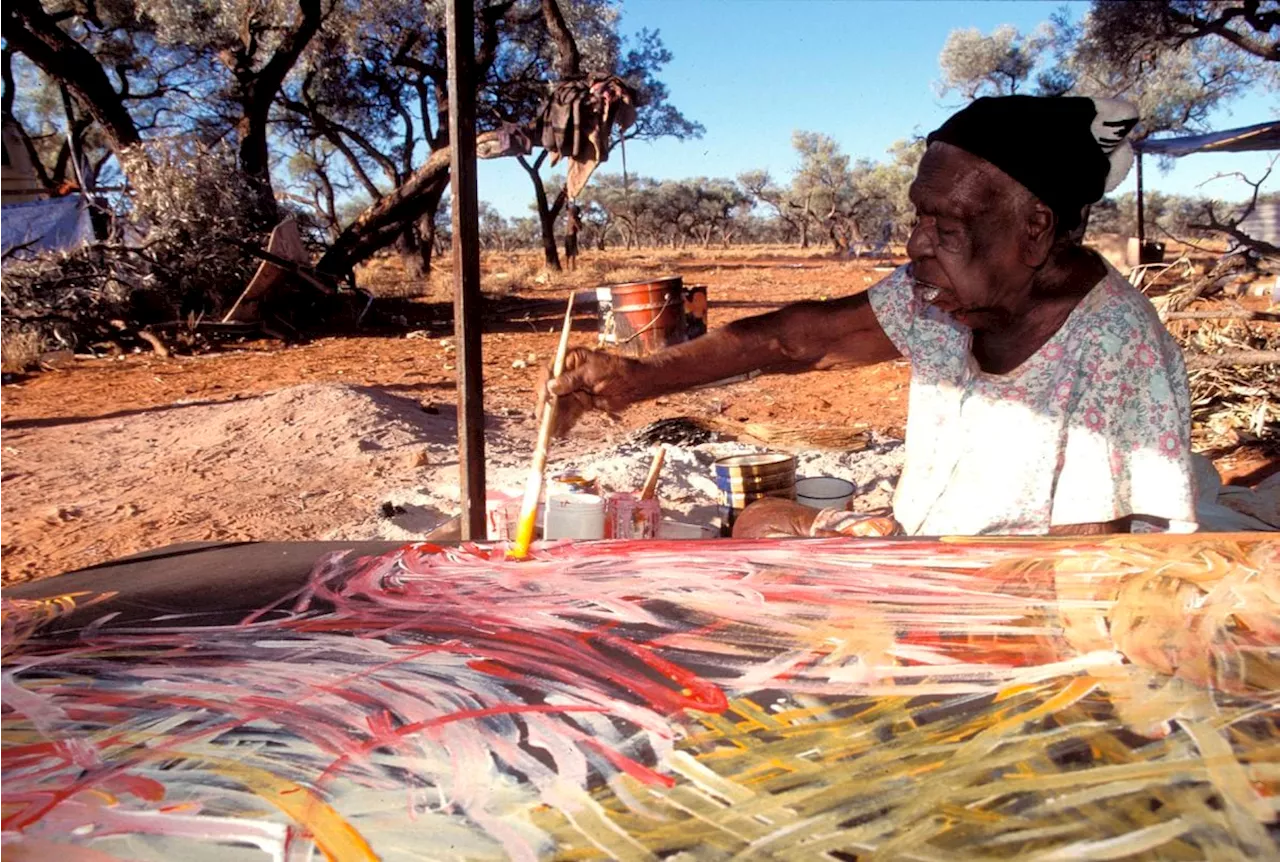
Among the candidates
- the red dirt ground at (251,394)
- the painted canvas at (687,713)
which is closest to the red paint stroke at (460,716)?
the painted canvas at (687,713)

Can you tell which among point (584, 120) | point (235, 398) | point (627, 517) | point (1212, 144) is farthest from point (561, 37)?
point (1212, 144)

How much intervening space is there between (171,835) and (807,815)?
629mm

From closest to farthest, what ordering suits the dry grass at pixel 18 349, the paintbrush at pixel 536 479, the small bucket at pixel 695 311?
the paintbrush at pixel 536 479 → the small bucket at pixel 695 311 → the dry grass at pixel 18 349

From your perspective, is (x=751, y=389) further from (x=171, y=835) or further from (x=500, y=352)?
(x=171, y=835)

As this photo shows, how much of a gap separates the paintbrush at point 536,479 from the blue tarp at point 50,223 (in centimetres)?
990

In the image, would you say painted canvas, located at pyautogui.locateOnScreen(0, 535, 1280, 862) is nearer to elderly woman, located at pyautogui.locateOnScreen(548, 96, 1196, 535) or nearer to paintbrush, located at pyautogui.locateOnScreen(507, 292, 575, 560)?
paintbrush, located at pyautogui.locateOnScreen(507, 292, 575, 560)

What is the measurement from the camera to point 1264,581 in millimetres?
1426

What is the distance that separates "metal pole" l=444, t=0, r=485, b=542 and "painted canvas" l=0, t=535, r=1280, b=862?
38.2 inches

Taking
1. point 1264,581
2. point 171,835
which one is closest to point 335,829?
point 171,835

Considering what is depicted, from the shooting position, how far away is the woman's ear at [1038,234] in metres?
1.87

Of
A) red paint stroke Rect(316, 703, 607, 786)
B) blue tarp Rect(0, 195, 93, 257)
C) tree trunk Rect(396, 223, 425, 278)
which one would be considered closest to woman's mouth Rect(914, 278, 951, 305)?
red paint stroke Rect(316, 703, 607, 786)

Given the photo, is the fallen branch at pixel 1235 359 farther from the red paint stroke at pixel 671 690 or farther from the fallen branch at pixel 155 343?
the fallen branch at pixel 155 343

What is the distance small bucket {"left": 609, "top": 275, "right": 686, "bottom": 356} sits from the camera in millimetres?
6531

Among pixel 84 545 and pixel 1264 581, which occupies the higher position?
pixel 1264 581
